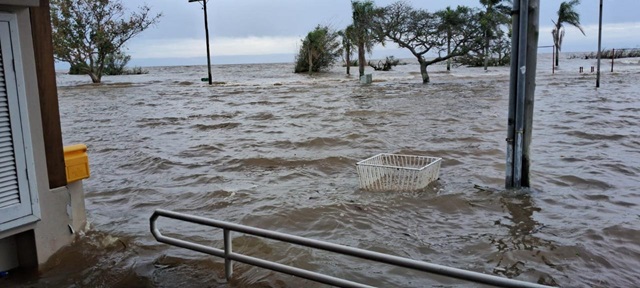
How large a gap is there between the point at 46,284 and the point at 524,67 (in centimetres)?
595

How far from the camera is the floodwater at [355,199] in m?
5.13

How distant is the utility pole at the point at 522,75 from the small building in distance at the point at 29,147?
17.8ft

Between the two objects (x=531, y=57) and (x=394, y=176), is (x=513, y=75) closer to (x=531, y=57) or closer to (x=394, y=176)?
(x=531, y=57)

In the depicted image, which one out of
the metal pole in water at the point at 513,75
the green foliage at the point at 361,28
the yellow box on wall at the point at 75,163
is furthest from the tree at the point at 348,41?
the yellow box on wall at the point at 75,163

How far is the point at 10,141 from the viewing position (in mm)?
4562

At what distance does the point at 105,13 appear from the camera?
42.1m

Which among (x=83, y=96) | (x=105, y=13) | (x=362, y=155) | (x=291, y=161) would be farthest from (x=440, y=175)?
(x=105, y=13)

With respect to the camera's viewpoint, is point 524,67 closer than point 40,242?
No

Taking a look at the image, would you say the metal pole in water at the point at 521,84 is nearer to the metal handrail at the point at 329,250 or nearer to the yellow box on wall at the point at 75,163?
the metal handrail at the point at 329,250

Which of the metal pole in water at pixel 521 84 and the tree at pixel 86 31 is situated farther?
the tree at pixel 86 31

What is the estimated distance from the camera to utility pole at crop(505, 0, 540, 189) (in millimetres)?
6898

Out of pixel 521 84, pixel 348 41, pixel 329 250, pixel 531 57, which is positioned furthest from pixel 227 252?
pixel 348 41

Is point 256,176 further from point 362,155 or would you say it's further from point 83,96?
point 83,96

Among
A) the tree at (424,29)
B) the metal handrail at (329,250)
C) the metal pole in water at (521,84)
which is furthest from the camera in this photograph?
the tree at (424,29)
